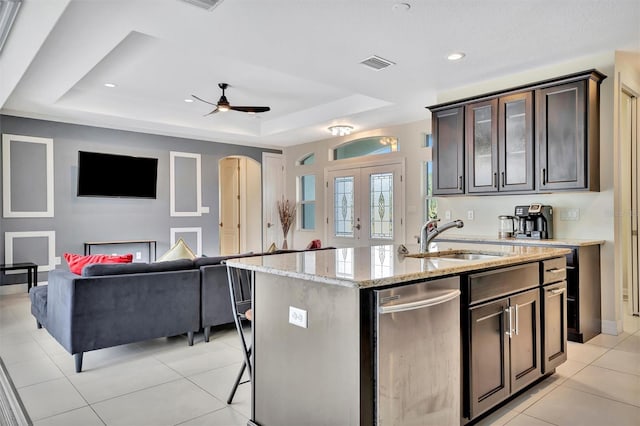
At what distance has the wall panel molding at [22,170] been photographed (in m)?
5.81

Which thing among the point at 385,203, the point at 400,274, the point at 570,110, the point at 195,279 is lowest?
the point at 195,279

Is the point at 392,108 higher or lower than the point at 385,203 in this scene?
higher

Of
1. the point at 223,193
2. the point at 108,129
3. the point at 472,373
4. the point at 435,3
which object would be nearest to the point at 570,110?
the point at 435,3

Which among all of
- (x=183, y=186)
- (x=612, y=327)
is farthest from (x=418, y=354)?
(x=183, y=186)

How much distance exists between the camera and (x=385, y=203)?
23.3 ft

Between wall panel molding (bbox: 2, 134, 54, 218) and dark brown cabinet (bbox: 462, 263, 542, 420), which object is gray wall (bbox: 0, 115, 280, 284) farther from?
dark brown cabinet (bbox: 462, 263, 542, 420)

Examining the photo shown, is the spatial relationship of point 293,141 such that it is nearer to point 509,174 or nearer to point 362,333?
point 509,174

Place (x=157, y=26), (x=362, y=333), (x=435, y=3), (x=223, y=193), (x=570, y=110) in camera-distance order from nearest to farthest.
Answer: (x=362, y=333) → (x=435, y=3) → (x=157, y=26) → (x=570, y=110) → (x=223, y=193)

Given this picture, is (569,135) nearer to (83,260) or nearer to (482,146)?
(482,146)

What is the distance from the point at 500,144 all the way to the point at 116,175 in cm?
587

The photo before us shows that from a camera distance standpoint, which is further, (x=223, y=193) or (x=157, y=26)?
(x=223, y=193)

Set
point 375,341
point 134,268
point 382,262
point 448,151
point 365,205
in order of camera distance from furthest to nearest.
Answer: point 365,205 < point 448,151 < point 134,268 < point 382,262 < point 375,341

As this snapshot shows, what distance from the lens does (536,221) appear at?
432 cm

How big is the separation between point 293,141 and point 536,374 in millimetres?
6604
